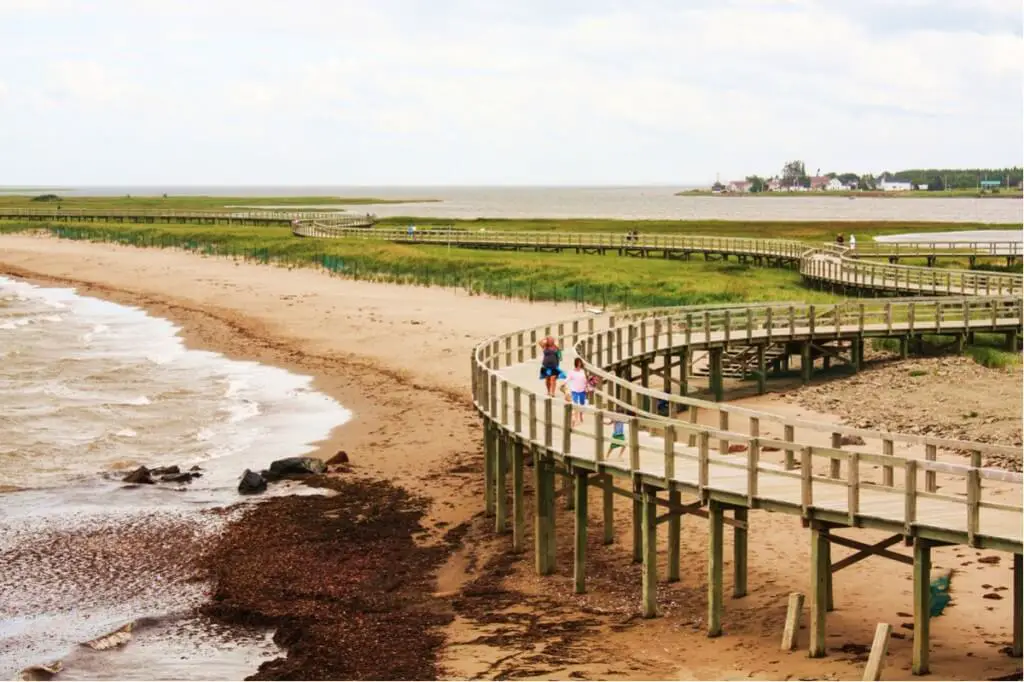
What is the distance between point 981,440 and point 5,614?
745 inches

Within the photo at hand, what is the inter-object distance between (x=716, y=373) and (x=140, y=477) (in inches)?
589

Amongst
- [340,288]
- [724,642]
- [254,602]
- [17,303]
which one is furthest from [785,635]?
[17,303]

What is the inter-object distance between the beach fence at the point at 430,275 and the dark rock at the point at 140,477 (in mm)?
26219

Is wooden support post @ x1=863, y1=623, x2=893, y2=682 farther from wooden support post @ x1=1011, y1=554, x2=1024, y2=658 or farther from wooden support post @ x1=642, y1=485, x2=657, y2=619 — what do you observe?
wooden support post @ x1=642, y1=485, x2=657, y2=619

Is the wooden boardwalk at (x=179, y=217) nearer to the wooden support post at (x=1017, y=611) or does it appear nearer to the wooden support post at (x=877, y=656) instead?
the wooden support post at (x=1017, y=611)

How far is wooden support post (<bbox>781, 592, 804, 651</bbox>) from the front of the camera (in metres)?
16.0

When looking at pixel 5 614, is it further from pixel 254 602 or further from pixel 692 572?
pixel 692 572

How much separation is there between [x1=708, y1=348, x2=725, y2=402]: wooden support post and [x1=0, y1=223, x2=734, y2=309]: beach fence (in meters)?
15.5

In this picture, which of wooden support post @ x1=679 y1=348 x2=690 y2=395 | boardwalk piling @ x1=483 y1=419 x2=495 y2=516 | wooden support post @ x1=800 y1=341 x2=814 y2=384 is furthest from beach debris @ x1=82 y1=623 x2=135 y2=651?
wooden support post @ x1=800 y1=341 x2=814 y2=384

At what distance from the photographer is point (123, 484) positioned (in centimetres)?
2602

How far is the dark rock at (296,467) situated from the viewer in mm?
26281

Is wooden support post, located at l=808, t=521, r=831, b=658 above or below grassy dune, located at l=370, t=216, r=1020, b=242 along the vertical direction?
below

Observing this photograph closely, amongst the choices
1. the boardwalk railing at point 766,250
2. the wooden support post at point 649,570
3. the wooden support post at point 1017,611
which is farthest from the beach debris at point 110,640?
the boardwalk railing at point 766,250

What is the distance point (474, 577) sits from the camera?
20.1m
